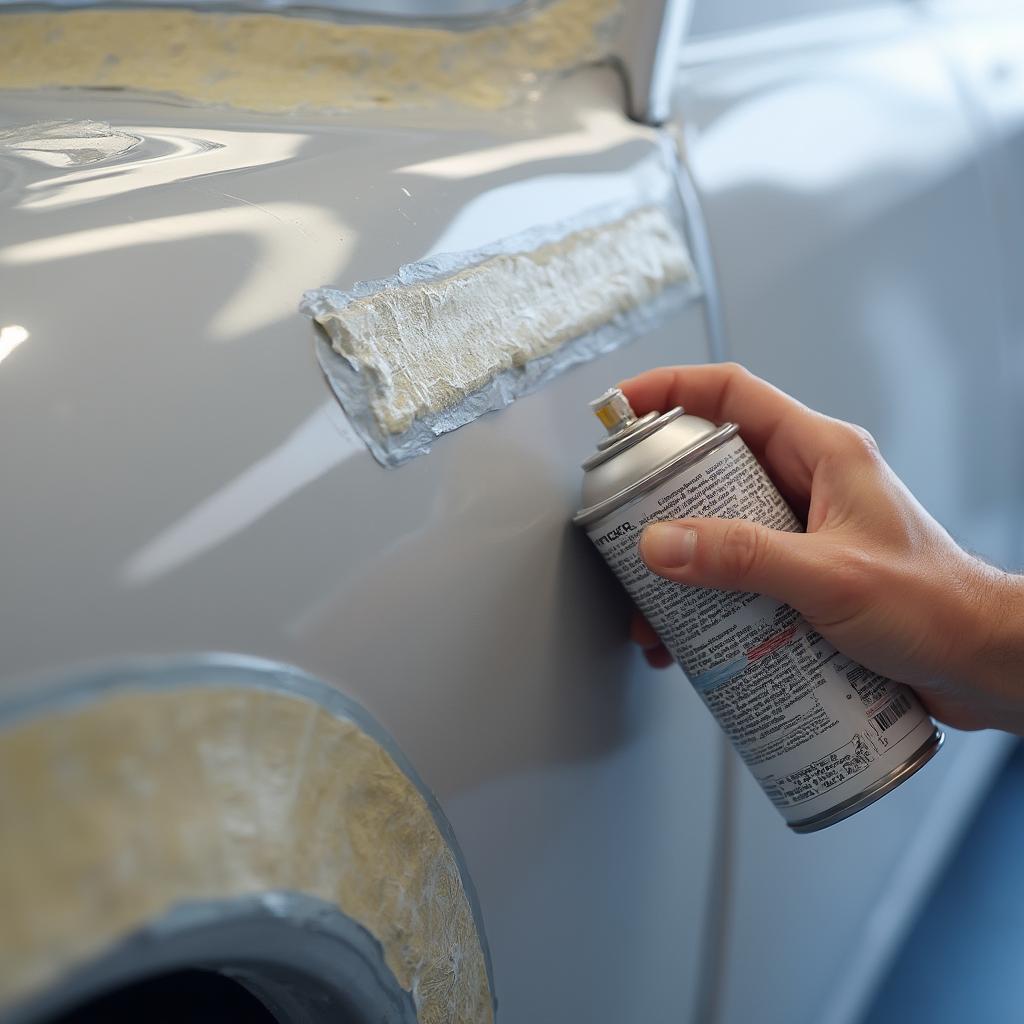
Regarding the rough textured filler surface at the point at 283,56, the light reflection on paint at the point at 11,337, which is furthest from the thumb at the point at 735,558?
the rough textured filler surface at the point at 283,56

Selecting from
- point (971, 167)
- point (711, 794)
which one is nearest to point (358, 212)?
point (711, 794)

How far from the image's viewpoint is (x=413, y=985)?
1.84 ft

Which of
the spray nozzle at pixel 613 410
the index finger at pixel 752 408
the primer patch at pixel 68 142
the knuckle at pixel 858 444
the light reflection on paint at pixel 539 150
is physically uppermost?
the primer patch at pixel 68 142

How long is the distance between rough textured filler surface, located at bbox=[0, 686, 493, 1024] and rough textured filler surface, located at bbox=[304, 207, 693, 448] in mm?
193

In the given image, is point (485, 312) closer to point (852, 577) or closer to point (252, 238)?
point (252, 238)

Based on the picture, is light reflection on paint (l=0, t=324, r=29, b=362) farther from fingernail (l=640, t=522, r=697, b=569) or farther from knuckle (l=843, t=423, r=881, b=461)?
knuckle (l=843, t=423, r=881, b=461)

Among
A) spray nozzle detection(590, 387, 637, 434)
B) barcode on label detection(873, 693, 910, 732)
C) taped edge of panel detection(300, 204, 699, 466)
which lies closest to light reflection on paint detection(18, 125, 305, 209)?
taped edge of panel detection(300, 204, 699, 466)

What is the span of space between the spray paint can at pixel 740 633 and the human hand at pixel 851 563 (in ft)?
0.06

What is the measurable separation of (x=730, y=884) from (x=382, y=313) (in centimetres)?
53

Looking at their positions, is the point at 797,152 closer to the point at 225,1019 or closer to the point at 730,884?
the point at 730,884

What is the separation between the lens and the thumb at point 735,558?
0.66 m

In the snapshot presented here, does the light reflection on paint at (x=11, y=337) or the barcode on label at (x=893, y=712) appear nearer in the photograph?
the light reflection on paint at (x=11, y=337)

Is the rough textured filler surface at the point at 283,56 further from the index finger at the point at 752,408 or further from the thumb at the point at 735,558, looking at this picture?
the thumb at the point at 735,558

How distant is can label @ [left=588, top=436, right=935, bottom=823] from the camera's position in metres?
0.69
